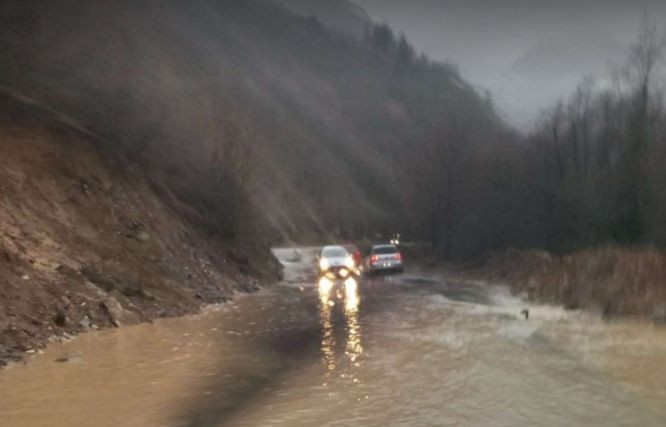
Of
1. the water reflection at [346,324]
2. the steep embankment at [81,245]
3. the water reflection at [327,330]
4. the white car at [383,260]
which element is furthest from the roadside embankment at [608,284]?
the white car at [383,260]

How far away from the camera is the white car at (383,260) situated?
3638 cm

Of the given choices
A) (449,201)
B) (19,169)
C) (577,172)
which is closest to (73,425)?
(19,169)

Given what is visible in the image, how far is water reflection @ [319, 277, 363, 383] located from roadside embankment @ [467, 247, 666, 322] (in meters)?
5.63

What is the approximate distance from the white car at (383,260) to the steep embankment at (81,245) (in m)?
9.43

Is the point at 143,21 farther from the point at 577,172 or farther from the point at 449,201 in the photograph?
the point at 577,172

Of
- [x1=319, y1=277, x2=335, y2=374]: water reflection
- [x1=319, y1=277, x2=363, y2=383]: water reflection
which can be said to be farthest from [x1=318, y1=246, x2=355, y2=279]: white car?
[x1=319, y1=277, x2=335, y2=374]: water reflection

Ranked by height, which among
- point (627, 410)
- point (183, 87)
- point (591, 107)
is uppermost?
point (183, 87)

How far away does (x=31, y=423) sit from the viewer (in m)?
8.05

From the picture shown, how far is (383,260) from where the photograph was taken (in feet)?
120

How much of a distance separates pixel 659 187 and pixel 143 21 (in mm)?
56179

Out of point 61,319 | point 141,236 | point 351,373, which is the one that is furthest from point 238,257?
point 351,373

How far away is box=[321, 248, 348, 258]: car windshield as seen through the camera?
33625mm

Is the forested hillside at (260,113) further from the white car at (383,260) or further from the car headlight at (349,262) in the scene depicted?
the white car at (383,260)

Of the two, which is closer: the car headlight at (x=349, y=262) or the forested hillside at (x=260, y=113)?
the car headlight at (x=349, y=262)
